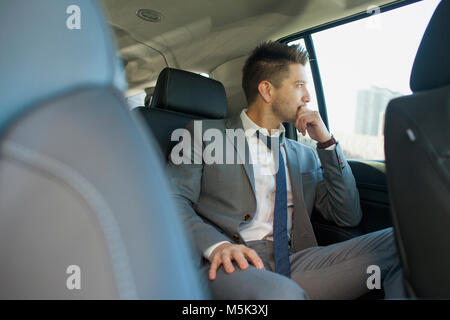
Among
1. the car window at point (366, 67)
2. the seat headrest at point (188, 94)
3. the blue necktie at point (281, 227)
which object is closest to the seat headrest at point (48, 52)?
the blue necktie at point (281, 227)

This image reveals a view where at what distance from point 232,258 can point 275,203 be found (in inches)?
15.8

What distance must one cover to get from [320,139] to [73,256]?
122cm

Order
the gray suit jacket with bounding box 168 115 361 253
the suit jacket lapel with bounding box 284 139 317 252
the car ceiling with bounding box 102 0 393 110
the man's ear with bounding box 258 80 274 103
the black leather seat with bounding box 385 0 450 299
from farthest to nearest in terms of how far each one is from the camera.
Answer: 1. the car ceiling with bounding box 102 0 393 110
2. the man's ear with bounding box 258 80 274 103
3. the suit jacket lapel with bounding box 284 139 317 252
4. the gray suit jacket with bounding box 168 115 361 253
5. the black leather seat with bounding box 385 0 450 299

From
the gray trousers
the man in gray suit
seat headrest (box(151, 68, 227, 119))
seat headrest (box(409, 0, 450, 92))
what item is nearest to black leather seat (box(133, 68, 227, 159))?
seat headrest (box(151, 68, 227, 119))

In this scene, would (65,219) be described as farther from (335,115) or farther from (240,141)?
(335,115)

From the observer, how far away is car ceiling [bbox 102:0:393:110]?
211 centimetres

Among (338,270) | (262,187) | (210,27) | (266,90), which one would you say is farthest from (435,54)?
(210,27)

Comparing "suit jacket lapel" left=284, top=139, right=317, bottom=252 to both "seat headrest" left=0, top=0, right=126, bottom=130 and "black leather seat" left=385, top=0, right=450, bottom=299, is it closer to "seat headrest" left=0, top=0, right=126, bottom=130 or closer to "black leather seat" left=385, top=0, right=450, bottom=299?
"black leather seat" left=385, top=0, right=450, bottom=299

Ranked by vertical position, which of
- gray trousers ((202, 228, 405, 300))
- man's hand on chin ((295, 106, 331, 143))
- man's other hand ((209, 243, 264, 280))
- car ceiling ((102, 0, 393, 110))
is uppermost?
car ceiling ((102, 0, 393, 110))

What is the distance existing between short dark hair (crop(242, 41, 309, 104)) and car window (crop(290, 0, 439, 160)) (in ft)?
1.42

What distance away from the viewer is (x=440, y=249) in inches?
23.8

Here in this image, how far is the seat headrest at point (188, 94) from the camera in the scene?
1.68 metres

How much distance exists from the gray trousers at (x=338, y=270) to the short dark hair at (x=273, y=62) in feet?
2.93

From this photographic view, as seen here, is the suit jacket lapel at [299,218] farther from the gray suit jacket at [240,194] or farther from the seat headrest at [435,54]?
the seat headrest at [435,54]
